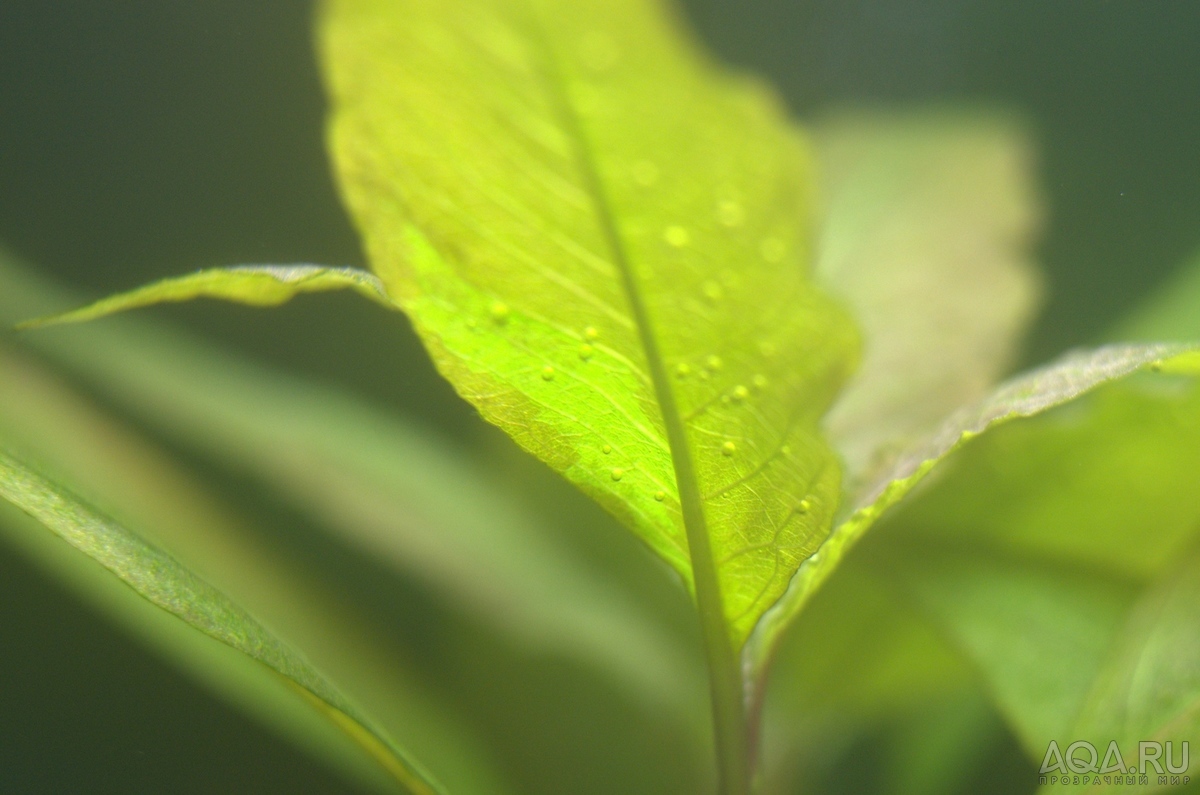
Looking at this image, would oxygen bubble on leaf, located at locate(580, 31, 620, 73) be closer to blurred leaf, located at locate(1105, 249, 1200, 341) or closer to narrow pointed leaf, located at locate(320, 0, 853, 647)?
narrow pointed leaf, located at locate(320, 0, 853, 647)

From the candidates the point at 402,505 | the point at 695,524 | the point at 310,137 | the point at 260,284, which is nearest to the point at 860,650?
the point at 695,524

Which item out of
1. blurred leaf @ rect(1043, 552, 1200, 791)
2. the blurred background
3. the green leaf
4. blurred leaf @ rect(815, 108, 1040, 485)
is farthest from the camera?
the blurred background

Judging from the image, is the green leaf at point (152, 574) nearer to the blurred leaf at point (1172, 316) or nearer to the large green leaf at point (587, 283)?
the large green leaf at point (587, 283)

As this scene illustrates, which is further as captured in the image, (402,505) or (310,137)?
(310,137)

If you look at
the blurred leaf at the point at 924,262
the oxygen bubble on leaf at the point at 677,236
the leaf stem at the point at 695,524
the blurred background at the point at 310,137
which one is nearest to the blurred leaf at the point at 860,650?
the blurred leaf at the point at 924,262

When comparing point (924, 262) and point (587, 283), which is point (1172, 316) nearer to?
point (924, 262)

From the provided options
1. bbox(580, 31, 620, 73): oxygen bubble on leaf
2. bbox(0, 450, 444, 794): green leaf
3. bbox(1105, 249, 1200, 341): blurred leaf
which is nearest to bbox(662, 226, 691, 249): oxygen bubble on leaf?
bbox(580, 31, 620, 73): oxygen bubble on leaf
